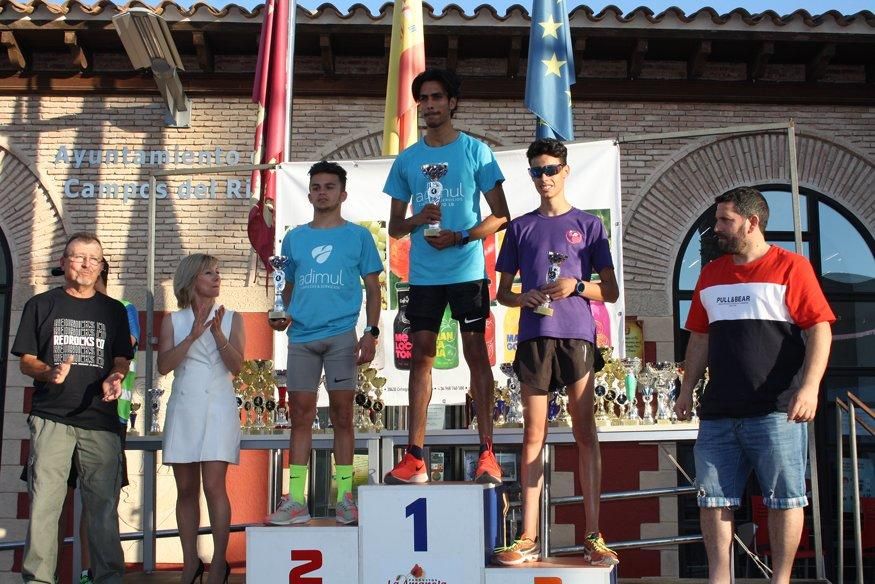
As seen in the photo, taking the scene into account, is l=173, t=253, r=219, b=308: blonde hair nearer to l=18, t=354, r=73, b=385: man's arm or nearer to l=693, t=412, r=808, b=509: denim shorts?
l=18, t=354, r=73, b=385: man's arm

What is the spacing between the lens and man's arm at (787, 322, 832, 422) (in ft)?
13.1

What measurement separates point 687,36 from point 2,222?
6.61 m

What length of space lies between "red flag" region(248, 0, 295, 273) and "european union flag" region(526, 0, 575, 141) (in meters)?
2.17

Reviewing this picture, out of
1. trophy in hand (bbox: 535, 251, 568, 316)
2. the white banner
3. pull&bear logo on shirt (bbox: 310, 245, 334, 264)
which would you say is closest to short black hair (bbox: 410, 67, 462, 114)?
pull&bear logo on shirt (bbox: 310, 245, 334, 264)

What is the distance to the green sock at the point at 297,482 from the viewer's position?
4695 millimetres

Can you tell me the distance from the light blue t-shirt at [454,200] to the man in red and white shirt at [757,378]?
3.60 ft

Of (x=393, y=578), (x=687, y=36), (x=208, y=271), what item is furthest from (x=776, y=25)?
(x=393, y=578)

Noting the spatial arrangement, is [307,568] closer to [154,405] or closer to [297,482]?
[297,482]

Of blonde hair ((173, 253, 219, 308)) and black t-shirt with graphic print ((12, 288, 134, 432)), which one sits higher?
blonde hair ((173, 253, 219, 308))

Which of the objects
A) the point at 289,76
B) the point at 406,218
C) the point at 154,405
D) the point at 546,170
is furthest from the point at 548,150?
the point at 289,76

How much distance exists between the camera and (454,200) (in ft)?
15.6

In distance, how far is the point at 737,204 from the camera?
14.2 feet

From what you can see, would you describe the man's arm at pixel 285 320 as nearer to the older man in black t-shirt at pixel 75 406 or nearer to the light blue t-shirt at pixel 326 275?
the light blue t-shirt at pixel 326 275

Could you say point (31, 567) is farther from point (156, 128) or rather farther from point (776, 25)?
point (776, 25)
